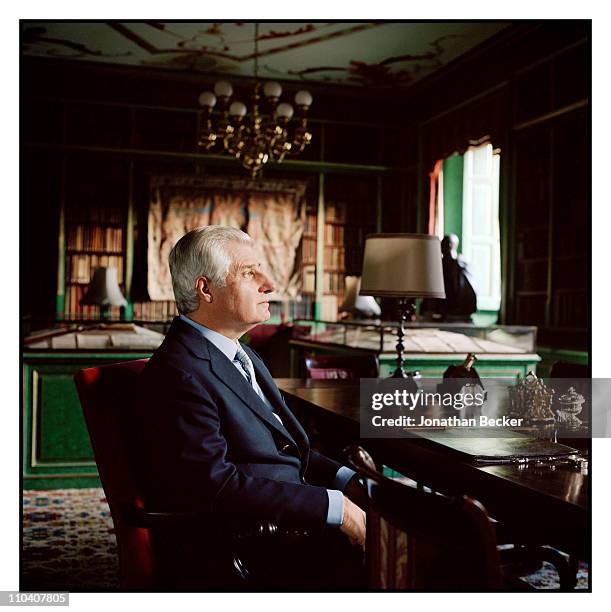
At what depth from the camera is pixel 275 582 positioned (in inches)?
65.5

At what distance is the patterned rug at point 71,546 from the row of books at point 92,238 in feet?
14.7

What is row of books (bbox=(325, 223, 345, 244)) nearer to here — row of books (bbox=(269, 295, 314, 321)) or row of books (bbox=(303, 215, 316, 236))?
row of books (bbox=(303, 215, 316, 236))

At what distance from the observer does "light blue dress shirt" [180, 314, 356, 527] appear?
166 centimetres

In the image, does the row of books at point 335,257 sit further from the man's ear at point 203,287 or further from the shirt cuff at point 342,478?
the man's ear at point 203,287

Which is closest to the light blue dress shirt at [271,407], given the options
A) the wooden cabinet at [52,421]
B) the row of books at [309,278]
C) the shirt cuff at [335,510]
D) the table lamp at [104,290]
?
the shirt cuff at [335,510]

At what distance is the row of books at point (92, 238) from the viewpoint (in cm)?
824

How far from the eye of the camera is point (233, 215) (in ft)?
28.4

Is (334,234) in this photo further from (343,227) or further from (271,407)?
(271,407)

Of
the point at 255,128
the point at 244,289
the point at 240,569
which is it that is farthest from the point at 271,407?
the point at 255,128

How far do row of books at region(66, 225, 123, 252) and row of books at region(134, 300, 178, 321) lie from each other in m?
0.70

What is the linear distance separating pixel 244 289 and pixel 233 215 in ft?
22.9

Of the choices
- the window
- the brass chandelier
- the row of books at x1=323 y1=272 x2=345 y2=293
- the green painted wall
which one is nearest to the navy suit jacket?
the brass chandelier
